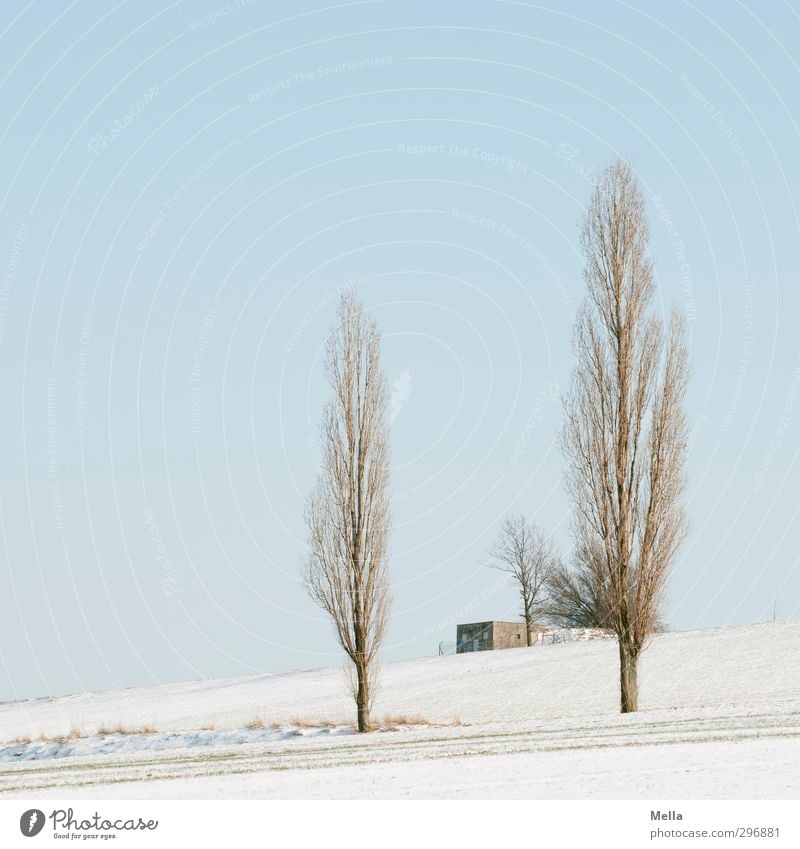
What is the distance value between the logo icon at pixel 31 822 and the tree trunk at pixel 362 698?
14696 millimetres

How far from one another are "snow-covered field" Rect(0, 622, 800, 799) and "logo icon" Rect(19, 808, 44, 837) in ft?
4.84

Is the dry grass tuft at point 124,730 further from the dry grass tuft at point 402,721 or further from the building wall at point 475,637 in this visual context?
the building wall at point 475,637

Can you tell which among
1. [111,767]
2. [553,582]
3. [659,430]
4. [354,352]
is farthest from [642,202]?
[553,582]

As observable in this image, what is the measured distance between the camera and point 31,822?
11.6m

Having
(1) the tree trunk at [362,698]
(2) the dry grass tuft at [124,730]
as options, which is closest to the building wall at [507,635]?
(2) the dry grass tuft at [124,730]

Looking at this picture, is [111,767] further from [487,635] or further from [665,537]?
[487,635]

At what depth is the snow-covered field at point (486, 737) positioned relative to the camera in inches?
490

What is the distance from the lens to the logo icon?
1138 centimetres

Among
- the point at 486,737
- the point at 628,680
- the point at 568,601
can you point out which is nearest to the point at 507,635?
the point at 568,601

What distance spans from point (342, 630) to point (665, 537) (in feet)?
27.0

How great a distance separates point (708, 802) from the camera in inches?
417

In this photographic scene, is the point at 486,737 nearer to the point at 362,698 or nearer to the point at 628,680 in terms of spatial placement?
the point at 628,680

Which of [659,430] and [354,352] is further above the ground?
[354,352]

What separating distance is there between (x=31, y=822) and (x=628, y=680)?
1541 centimetres
